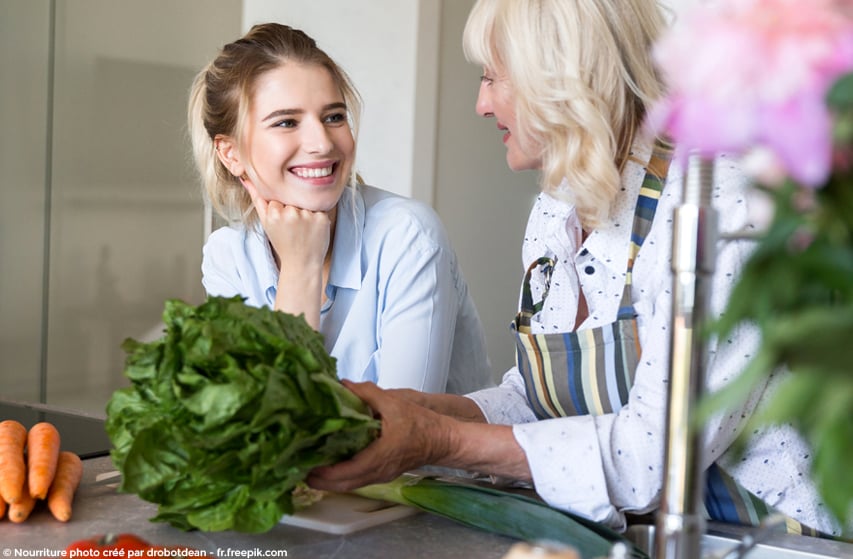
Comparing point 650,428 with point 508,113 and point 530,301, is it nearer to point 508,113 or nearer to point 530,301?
point 530,301

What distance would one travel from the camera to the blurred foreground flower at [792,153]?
440 millimetres

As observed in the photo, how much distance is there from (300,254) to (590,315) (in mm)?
897

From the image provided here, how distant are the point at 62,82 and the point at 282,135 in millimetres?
1751

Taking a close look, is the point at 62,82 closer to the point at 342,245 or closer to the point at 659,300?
the point at 342,245

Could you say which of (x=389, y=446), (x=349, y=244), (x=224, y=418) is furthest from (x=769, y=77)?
(x=349, y=244)

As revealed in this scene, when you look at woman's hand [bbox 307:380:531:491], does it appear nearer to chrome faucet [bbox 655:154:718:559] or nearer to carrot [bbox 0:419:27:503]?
carrot [bbox 0:419:27:503]

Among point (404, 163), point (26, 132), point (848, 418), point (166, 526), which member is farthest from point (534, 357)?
point (26, 132)

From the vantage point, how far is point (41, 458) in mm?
1304

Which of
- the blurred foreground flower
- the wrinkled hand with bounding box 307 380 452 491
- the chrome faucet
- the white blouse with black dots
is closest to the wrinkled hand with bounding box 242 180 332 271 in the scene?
the white blouse with black dots

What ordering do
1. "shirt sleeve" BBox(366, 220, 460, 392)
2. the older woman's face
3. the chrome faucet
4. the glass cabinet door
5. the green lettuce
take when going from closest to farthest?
the chrome faucet, the green lettuce, the older woman's face, "shirt sleeve" BBox(366, 220, 460, 392), the glass cabinet door

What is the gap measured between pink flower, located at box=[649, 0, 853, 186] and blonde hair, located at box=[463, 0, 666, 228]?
1027 mm

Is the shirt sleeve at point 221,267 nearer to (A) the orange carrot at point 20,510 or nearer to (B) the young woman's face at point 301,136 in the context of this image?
(B) the young woman's face at point 301,136

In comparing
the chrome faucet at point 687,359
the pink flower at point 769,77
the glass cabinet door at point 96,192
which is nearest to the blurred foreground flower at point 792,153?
the pink flower at point 769,77

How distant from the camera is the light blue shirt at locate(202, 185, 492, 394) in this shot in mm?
2113
